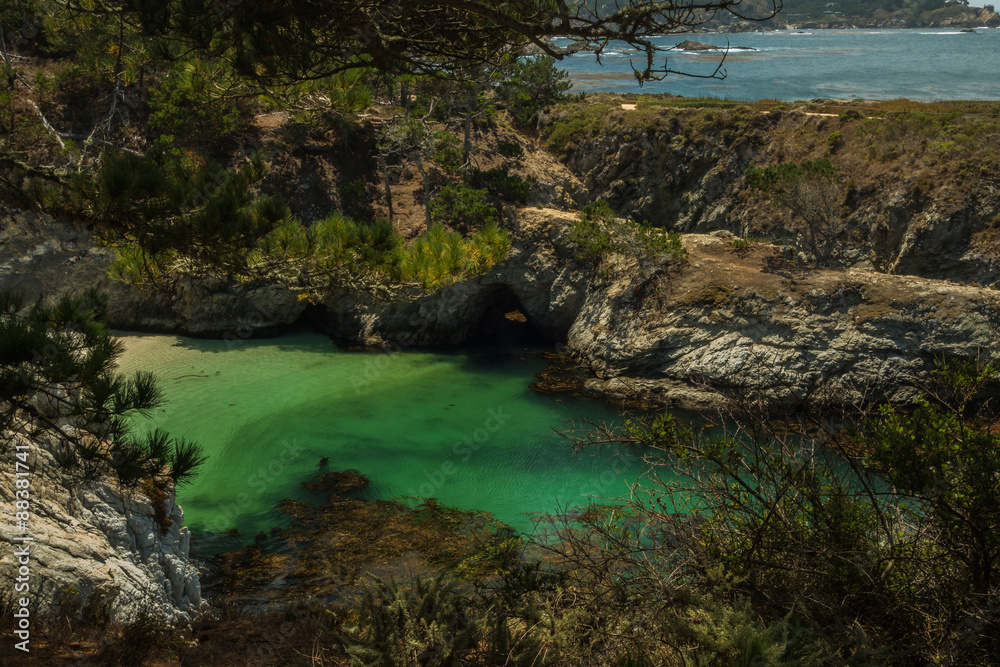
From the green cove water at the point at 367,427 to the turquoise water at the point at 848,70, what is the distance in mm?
19549

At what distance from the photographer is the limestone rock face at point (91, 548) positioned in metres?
4.94

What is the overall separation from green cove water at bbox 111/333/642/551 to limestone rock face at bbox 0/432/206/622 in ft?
8.88

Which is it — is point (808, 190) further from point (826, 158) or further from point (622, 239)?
point (622, 239)

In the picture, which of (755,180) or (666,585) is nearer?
(666,585)

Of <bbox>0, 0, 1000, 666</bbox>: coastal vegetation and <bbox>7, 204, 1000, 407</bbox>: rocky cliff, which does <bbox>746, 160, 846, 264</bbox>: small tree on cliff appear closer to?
<bbox>7, 204, 1000, 407</bbox>: rocky cliff

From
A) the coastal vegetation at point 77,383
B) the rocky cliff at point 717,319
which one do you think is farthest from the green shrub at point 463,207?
the coastal vegetation at point 77,383

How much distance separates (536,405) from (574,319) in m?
4.38

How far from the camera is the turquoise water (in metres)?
45.7

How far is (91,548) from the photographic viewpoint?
18.4ft

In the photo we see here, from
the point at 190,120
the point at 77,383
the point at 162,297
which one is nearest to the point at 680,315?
the point at 77,383

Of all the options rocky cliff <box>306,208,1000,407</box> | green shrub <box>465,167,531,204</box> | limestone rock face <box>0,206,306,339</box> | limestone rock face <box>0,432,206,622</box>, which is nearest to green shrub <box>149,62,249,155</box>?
limestone rock face <box>0,206,306,339</box>

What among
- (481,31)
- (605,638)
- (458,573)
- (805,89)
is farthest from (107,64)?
(805,89)

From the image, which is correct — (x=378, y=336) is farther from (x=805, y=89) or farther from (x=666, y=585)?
(x=805, y=89)

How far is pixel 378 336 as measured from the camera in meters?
17.7
